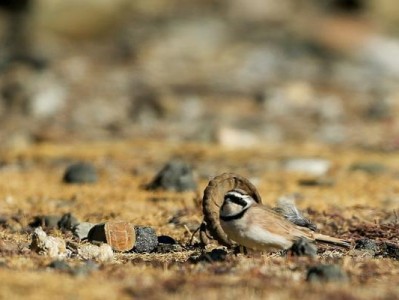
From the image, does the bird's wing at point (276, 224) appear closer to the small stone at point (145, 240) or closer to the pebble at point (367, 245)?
the pebble at point (367, 245)

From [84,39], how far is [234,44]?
5.40 meters

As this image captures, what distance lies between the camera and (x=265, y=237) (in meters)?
8.46

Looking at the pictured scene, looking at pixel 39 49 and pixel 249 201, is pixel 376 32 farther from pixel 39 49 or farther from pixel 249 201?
pixel 249 201

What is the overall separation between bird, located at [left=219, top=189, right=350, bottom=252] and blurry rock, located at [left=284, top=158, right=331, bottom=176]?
803 centimetres

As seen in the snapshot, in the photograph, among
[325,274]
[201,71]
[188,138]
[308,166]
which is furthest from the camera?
[201,71]

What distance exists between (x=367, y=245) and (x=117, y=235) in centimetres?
229

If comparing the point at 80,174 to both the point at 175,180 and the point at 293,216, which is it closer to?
the point at 175,180

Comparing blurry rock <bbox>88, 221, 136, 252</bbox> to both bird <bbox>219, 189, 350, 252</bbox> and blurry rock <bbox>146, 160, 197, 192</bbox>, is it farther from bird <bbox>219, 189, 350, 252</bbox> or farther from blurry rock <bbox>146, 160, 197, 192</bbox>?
blurry rock <bbox>146, 160, 197, 192</bbox>

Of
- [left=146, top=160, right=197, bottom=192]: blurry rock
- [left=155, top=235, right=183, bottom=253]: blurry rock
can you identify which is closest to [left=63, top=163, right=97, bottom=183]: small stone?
[left=146, top=160, right=197, bottom=192]: blurry rock

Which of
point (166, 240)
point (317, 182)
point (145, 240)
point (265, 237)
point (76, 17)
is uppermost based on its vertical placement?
point (76, 17)

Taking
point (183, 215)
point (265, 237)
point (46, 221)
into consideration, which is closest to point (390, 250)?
point (265, 237)

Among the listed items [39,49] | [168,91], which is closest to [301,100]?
[168,91]

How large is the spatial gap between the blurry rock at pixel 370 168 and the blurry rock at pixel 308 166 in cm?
45

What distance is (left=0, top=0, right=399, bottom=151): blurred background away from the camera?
23703 millimetres
